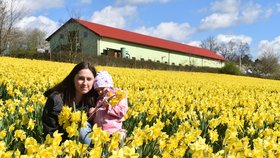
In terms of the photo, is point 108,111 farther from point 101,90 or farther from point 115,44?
point 115,44

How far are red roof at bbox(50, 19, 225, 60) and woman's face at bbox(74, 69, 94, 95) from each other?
111 ft

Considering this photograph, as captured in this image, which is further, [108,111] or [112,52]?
[112,52]

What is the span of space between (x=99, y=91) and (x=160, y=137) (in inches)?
49.6

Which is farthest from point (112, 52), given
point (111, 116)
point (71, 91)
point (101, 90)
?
point (111, 116)

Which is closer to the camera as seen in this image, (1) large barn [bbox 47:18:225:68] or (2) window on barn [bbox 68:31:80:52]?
(2) window on barn [bbox 68:31:80:52]

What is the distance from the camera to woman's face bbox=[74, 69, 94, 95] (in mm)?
3873

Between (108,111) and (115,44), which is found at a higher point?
(115,44)

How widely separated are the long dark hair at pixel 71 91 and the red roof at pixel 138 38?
1329 inches

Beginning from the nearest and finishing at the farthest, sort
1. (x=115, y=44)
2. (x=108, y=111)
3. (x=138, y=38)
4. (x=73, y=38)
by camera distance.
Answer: (x=108, y=111) → (x=73, y=38) → (x=115, y=44) → (x=138, y=38)

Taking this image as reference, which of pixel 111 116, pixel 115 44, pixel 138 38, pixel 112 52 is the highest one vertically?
pixel 138 38

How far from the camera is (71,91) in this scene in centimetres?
403

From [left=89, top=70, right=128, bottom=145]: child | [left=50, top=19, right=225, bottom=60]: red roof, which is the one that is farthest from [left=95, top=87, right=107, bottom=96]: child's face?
[left=50, top=19, right=225, bottom=60]: red roof

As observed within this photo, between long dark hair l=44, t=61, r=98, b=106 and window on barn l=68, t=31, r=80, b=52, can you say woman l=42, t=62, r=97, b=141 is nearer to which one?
long dark hair l=44, t=61, r=98, b=106

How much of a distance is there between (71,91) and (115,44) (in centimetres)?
3916
